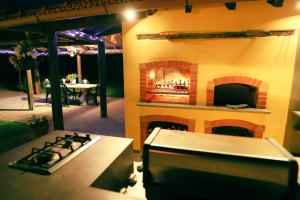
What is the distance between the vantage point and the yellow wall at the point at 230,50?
344 cm

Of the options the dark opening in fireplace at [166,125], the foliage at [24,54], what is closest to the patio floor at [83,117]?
the dark opening in fireplace at [166,125]

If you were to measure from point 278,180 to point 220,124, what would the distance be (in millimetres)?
2761

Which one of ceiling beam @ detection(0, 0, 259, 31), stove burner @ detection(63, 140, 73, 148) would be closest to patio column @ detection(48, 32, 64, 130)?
ceiling beam @ detection(0, 0, 259, 31)

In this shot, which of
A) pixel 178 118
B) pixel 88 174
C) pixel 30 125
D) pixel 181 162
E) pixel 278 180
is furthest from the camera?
pixel 30 125

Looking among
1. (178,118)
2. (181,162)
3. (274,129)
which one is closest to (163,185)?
(181,162)

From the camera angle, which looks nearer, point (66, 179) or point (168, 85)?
point (66, 179)

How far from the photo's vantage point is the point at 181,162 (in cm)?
125

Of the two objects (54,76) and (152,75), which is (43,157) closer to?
(152,75)

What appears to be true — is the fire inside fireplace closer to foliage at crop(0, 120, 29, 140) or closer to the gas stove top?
the gas stove top

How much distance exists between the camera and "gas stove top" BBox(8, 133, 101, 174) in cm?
149

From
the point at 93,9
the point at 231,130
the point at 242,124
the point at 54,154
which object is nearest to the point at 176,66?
the point at 242,124

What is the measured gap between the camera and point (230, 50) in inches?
143

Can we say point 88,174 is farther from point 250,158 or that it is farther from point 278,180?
point 278,180

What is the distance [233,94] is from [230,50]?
0.89 metres
